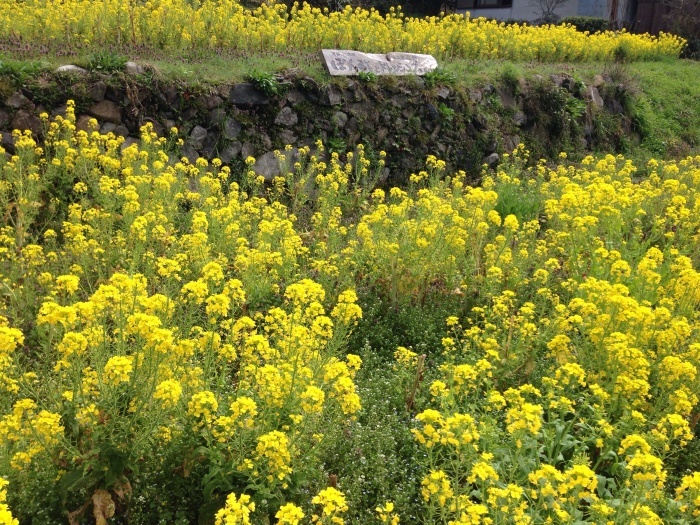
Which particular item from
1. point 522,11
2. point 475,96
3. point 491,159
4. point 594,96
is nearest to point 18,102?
point 475,96

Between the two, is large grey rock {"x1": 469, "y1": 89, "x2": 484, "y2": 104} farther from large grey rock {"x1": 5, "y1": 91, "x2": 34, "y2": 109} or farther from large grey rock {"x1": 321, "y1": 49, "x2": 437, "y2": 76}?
large grey rock {"x1": 5, "y1": 91, "x2": 34, "y2": 109}

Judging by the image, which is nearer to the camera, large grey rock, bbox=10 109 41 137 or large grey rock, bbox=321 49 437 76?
large grey rock, bbox=10 109 41 137

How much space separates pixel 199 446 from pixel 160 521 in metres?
0.38

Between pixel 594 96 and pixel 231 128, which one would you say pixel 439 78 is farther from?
pixel 594 96

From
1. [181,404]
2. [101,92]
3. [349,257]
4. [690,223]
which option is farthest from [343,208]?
[181,404]

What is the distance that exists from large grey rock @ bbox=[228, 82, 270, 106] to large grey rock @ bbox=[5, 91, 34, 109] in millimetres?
2400

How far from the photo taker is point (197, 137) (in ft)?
25.3

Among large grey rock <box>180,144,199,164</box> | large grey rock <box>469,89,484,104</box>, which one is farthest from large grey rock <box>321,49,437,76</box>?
large grey rock <box>180,144,199,164</box>

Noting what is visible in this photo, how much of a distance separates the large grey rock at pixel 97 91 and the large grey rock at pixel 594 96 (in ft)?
31.2

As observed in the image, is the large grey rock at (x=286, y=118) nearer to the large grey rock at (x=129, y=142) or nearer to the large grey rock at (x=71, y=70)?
the large grey rock at (x=129, y=142)

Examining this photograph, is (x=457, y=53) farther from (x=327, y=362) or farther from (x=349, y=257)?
(x=327, y=362)

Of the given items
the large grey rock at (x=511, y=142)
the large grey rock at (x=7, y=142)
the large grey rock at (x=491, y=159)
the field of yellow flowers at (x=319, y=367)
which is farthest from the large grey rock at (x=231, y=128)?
the large grey rock at (x=511, y=142)

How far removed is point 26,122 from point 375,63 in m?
Answer: 5.21

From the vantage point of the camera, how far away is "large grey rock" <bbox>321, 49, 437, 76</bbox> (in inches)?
353
